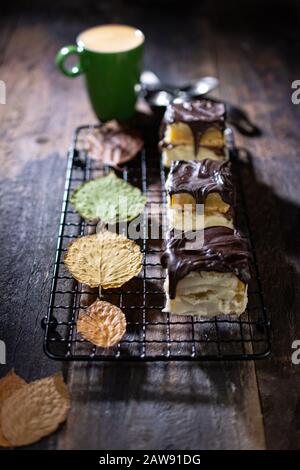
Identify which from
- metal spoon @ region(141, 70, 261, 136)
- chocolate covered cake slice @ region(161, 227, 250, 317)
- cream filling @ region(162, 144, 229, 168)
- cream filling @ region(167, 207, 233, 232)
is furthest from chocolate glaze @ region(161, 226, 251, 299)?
metal spoon @ region(141, 70, 261, 136)

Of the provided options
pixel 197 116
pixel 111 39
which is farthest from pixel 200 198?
pixel 111 39

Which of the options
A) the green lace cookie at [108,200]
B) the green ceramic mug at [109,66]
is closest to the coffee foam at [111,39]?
the green ceramic mug at [109,66]

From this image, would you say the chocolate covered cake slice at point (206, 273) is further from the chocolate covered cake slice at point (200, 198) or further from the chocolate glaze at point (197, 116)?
the chocolate glaze at point (197, 116)

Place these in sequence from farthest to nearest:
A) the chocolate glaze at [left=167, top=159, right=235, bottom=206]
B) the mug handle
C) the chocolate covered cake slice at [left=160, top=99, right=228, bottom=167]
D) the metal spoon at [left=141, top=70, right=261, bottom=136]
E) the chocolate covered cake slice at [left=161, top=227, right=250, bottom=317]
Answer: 1. the metal spoon at [left=141, top=70, right=261, bottom=136]
2. the mug handle
3. the chocolate covered cake slice at [left=160, top=99, right=228, bottom=167]
4. the chocolate glaze at [left=167, top=159, right=235, bottom=206]
5. the chocolate covered cake slice at [left=161, top=227, right=250, bottom=317]

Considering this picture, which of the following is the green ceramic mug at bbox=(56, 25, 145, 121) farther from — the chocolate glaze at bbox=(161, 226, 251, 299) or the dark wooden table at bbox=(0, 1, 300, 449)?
A: the chocolate glaze at bbox=(161, 226, 251, 299)
